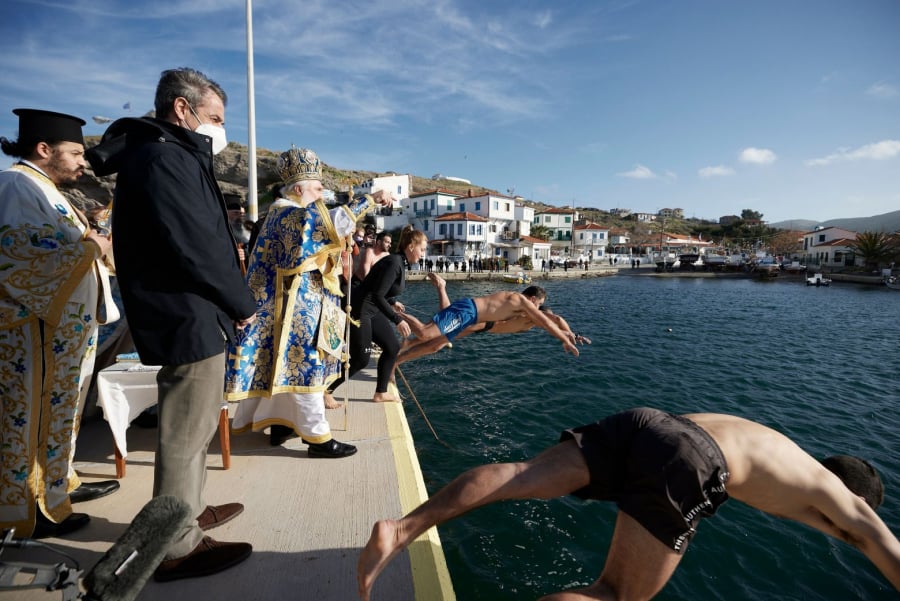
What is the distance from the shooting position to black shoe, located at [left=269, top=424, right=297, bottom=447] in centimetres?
381

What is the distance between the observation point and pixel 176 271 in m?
2.02

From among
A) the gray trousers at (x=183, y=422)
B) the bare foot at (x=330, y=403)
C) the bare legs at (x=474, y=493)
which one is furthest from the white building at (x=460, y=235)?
the bare legs at (x=474, y=493)

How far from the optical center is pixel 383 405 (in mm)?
4930

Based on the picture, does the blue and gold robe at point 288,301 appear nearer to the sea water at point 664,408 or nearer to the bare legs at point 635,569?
the sea water at point 664,408

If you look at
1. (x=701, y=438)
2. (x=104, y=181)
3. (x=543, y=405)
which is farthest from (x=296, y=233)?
(x=104, y=181)

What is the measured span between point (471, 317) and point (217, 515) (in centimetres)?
341

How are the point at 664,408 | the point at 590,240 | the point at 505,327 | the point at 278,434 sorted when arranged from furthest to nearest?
the point at 590,240 < the point at 664,408 < the point at 505,327 < the point at 278,434

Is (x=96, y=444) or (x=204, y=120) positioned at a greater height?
(x=204, y=120)

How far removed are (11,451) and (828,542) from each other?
23.2 feet

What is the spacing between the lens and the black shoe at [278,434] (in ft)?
12.5

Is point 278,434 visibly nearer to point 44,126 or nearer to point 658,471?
point 44,126

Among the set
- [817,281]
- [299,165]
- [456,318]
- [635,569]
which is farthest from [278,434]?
[817,281]

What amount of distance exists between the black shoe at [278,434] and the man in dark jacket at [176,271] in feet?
5.26

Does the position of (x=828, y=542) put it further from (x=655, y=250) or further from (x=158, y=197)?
(x=655, y=250)
